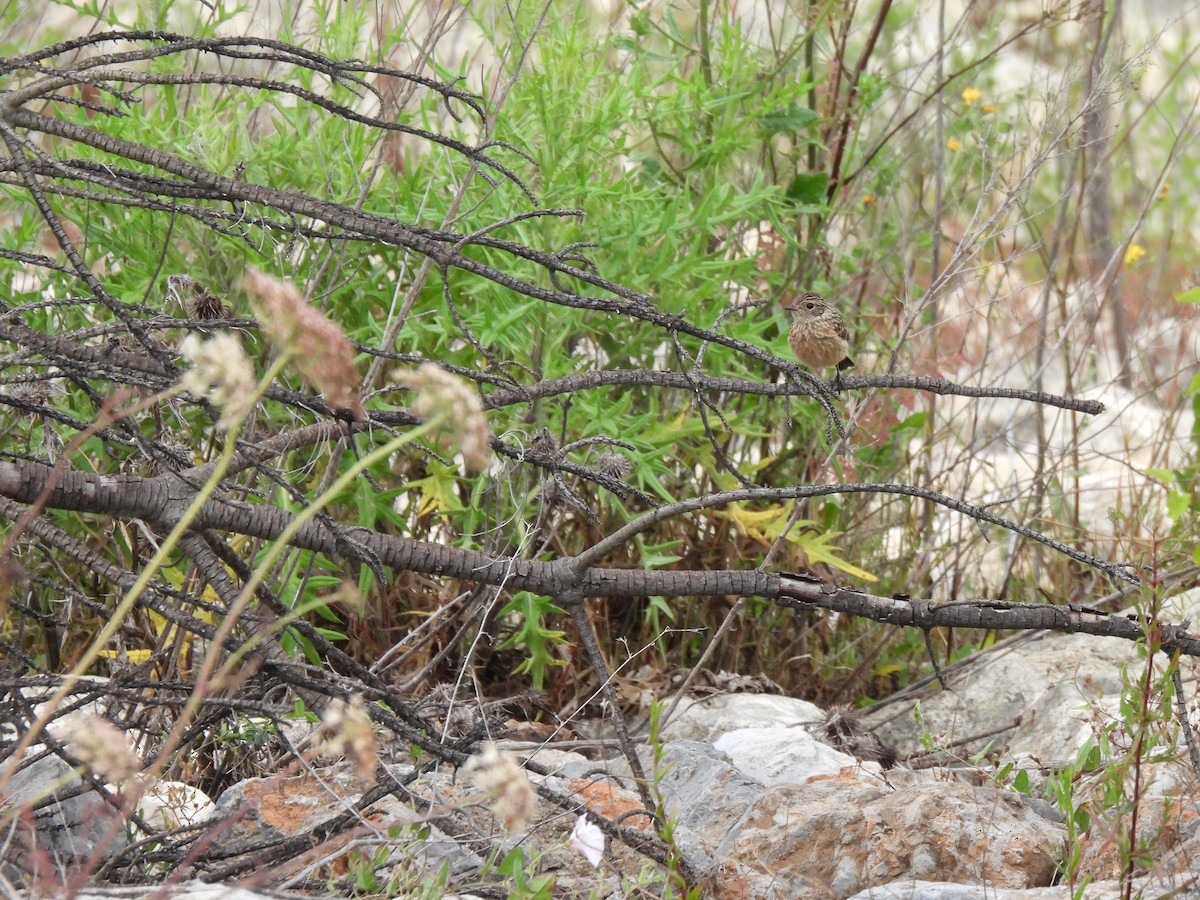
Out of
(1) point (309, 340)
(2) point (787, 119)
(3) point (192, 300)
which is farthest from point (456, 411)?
(2) point (787, 119)

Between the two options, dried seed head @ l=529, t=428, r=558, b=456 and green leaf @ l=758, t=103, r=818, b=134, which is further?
green leaf @ l=758, t=103, r=818, b=134

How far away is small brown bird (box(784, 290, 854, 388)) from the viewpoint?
3.76m

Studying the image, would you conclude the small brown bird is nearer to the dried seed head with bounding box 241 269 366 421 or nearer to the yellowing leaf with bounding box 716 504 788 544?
the yellowing leaf with bounding box 716 504 788 544

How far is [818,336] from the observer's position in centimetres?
377

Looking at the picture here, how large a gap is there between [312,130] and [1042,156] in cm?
211

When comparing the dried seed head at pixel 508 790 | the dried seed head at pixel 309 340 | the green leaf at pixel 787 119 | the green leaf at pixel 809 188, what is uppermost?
the green leaf at pixel 787 119

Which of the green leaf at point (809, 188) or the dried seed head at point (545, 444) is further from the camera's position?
the green leaf at point (809, 188)

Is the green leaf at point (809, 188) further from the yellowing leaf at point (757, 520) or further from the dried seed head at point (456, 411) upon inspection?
the dried seed head at point (456, 411)

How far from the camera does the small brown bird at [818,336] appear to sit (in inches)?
148

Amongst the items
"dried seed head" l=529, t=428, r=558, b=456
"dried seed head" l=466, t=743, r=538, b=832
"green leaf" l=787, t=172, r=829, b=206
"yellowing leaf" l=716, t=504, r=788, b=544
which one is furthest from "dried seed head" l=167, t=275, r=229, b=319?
"green leaf" l=787, t=172, r=829, b=206

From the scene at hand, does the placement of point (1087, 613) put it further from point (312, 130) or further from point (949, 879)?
point (312, 130)

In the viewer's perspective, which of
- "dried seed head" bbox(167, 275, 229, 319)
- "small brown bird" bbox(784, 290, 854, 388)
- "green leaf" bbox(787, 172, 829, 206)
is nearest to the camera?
"dried seed head" bbox(167, 275, 229, 319)

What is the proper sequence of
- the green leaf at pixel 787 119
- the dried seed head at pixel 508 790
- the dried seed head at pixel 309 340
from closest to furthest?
the dried seed head at pixel 309 340, the dried seed head at pixel 508 790, the green leaf at pixel 787 119

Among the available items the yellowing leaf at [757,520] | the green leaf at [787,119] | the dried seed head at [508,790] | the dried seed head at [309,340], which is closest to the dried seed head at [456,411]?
the dried seed head at [309,340]
